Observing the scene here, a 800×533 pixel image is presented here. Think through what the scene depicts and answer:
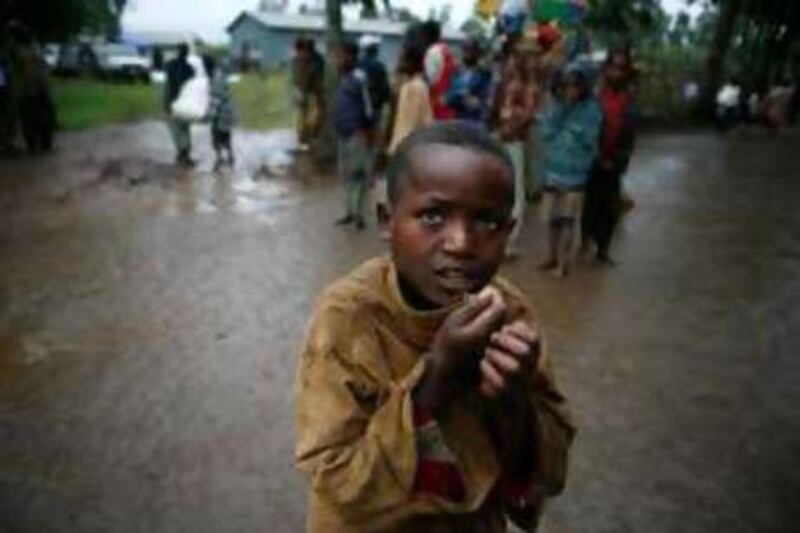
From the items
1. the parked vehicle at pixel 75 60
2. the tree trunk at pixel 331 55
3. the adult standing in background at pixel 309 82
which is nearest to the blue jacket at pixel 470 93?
the tree trunk at pixel 331 55

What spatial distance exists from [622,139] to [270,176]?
668 centimetres

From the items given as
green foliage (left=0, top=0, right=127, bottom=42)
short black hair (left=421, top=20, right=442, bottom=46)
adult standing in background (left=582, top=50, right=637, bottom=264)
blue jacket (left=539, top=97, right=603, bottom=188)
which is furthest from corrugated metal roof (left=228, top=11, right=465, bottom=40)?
blue jacket (left=539, top=97, right=603, bottom=188)

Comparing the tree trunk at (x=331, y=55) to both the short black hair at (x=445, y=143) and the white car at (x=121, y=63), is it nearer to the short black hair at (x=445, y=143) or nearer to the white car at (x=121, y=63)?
the short black hair at (x=445, y=143)

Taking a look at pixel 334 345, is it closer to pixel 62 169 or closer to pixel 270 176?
pixel 270 176

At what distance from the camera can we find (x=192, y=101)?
14.4 metres

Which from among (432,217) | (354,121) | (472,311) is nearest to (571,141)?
(354,121)

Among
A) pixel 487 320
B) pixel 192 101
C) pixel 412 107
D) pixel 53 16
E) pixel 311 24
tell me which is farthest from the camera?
pixel 311 24

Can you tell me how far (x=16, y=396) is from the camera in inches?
225

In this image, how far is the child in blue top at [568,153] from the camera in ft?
26.0

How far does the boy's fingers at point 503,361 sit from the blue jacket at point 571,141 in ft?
22.5

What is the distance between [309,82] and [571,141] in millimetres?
8545

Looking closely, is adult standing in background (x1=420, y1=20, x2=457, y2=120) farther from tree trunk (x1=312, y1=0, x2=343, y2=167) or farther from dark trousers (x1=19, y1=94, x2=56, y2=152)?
dark trousers (x1=19, y1=94, x2=56, y2=152)

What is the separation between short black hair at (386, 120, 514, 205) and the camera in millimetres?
1507

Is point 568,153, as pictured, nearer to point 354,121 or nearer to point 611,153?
point 611,153
